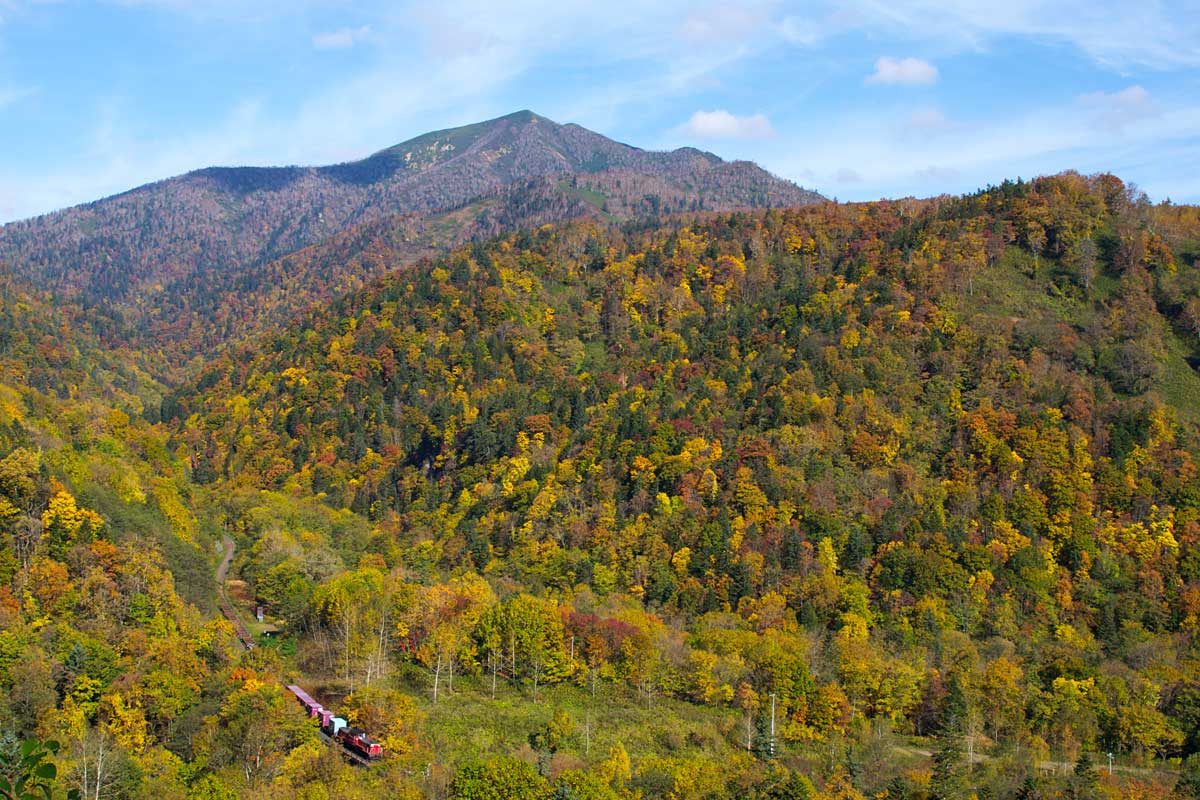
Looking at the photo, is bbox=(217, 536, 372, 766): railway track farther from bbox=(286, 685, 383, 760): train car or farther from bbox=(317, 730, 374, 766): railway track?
bbox=(286, 685, 383, 760): train car

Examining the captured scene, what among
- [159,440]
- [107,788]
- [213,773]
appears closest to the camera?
[107,788]

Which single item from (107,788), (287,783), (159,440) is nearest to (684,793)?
(287,783)

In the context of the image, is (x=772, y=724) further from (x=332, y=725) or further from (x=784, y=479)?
(x=784, y=479)

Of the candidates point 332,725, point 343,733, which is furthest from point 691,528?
point 343,733

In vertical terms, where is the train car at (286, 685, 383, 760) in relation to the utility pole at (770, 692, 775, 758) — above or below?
above

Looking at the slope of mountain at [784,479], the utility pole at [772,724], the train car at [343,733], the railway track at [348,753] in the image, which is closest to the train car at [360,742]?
the train car at [343,733]

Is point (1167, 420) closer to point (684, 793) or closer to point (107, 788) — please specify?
point (684, 793)

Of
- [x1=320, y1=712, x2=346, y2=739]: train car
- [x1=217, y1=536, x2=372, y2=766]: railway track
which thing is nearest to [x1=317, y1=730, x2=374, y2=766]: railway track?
[x1=217, y1=536, x2=372, y2=766]: railway track
